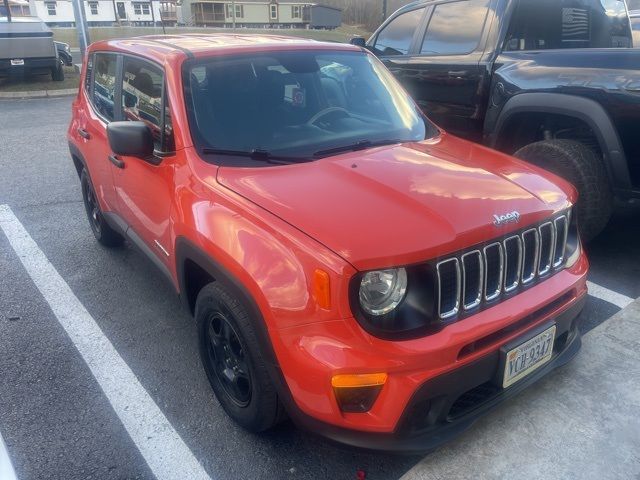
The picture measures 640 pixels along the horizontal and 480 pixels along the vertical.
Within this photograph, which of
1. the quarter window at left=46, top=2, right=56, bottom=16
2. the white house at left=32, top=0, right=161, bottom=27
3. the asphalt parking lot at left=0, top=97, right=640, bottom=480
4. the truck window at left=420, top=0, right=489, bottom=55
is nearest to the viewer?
the asphalt parking lot at left=0, top=97, right=640, bottom=480

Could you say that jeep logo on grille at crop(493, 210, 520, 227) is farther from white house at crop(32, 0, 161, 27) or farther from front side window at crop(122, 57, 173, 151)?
white house at crop(32, 0, 161, 27)

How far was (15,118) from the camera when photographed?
1060cm

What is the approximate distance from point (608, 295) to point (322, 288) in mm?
2724

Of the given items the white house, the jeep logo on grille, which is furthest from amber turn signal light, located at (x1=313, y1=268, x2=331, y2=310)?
the white house

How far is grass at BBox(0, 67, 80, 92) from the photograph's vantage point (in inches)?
529

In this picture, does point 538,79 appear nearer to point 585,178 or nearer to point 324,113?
point 585,178

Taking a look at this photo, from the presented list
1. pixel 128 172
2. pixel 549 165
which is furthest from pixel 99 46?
pixel 549 165

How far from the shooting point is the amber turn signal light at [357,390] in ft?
6.37

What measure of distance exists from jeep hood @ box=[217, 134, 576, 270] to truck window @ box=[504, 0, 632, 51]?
2356mm

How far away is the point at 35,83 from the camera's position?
14.1 metres

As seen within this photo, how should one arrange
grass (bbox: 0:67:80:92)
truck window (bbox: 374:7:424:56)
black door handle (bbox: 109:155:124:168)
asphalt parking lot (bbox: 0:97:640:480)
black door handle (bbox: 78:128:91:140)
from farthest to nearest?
grass (bbox: 0:67:80:92), truck window (bbox: 374:7:424:56), black door handle (bbox: 78:128:91:140), black door handle (bbox: 109:155:124:168), asphalt parking lot (bbox: 0:97:640:480)

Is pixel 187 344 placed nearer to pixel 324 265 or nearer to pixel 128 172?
pixel 128 172

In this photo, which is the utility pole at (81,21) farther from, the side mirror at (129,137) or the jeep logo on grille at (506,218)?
the jeep logo on grille at (506,218)

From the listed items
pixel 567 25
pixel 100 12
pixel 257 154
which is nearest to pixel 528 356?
pixel 257 154
